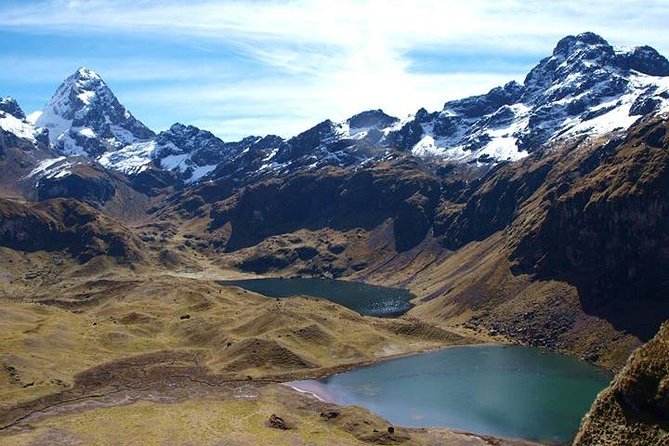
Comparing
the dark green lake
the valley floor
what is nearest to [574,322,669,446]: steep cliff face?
the valley floor

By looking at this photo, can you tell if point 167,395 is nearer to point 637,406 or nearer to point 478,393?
point 478,393

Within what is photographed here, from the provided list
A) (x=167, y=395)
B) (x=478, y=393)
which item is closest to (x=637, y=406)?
(x=167, y=395)

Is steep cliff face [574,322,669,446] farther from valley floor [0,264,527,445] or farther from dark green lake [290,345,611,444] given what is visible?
dark green lake [290,345,611,444]

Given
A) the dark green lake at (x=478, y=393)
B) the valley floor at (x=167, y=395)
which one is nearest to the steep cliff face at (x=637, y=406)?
the valley floor at (x=167, y=395)

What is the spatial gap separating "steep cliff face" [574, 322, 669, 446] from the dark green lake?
101 meters

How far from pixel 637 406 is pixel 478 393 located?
5348 inches

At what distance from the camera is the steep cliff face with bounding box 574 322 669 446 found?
36.6 m

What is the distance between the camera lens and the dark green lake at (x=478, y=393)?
471 ft

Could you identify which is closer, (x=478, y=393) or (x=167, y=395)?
(x=167, y=395)

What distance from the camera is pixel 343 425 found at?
440 feet

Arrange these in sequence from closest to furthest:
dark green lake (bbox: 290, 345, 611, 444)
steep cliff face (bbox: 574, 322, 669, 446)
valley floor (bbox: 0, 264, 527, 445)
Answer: steep cliff face (bbox: 574, 322, 669, 446) → valley floor (bbox: 0, 264, 527, 445) → dark green lake (bbox: 290, 345, 611, 444)

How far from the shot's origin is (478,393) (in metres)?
168

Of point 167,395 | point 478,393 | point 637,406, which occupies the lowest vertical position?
point 478,393

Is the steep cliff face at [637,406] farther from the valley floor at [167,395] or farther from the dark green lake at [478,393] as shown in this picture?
the dark green lake at [478,393]
